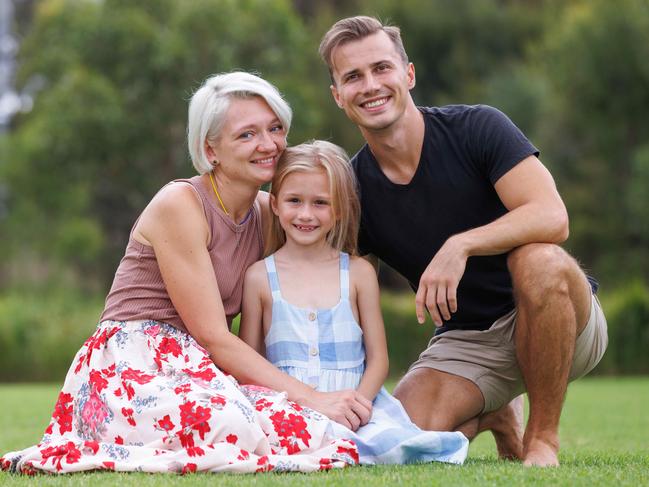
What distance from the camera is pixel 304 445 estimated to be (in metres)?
3.98

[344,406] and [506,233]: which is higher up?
[506,233]

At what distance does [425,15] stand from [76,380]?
896 inches

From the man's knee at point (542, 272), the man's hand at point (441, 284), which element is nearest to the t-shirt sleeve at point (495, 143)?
the man's knee at point (542, 272)

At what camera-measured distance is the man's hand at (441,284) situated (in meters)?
4.14

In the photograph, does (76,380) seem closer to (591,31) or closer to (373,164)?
(373,164)

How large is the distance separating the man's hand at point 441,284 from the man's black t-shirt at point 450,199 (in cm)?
53

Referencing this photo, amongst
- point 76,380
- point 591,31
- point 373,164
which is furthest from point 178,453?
point 591,31

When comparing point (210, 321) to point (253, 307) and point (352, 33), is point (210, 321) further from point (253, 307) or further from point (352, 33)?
point (352, 33)

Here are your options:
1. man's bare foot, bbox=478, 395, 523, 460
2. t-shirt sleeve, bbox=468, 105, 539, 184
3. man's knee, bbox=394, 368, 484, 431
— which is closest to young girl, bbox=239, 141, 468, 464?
man's knee, bbox=394, 368, 484, 431

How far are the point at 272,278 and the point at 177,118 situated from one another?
15.0m

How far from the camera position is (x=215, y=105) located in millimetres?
4461

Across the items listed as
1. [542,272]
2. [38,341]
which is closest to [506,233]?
[542,272]

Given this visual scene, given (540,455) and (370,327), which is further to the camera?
(370,327)

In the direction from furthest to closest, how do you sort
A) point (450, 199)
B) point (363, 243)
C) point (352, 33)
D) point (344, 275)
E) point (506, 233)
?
1. point (363, 243)
2. point (352, 33)
3. point (450, 199)
4. point (344, 275)
5. point (506, 233)
